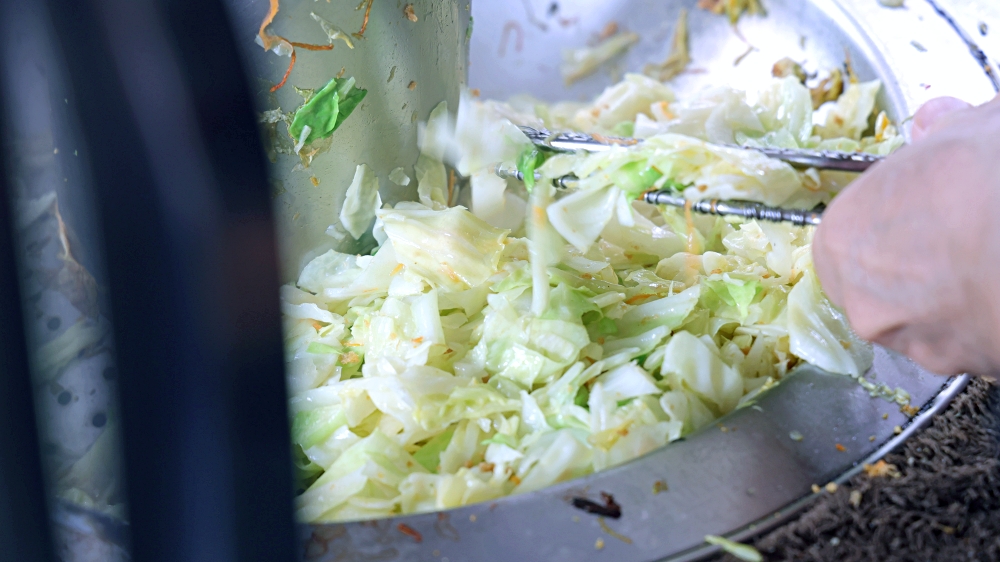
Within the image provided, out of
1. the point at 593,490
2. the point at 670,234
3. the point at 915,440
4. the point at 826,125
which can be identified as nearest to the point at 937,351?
the point at 915,440

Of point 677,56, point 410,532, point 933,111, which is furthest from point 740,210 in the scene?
point 677,56

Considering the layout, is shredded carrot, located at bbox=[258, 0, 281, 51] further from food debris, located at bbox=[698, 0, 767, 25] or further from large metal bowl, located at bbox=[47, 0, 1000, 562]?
food debris, located at bbox=[698, 0, 767, 25]

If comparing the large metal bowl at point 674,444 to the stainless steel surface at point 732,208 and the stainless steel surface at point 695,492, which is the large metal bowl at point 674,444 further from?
the stainless steel surface at point 732,208

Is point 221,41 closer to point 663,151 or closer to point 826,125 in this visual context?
point 663,151

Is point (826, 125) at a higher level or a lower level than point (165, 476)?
lower

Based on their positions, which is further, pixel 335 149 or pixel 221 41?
pixel 335 149

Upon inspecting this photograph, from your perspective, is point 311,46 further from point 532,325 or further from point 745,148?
point 745,148
